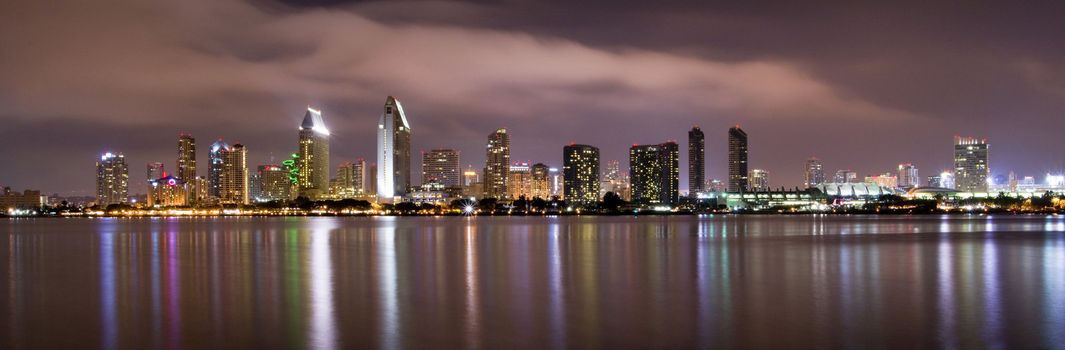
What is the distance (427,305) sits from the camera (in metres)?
20.4

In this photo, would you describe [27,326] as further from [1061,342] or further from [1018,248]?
[1018,248]

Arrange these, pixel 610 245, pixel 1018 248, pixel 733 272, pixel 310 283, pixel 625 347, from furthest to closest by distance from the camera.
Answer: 1. pixel 610 245
2. pixel 1018 248
3. pixel 733 272
4. pixel 310 283
5. pixel 625 347

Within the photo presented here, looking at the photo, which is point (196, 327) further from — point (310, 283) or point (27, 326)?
point (310, 283)

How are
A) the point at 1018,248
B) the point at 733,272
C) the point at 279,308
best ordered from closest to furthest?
1. the point at 279,308
2. the point at 733,272
3. the point at 1018,248

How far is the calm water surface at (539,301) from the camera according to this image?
51.3 feet

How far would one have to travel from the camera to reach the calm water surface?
15.6m

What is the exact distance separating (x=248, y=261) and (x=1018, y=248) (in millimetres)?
38609

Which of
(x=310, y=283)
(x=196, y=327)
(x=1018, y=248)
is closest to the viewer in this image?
(x=196, y=327)

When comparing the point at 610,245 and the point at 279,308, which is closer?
the point at 279,308

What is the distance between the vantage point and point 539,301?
2112 centimetres

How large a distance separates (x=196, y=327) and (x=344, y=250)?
27125mm

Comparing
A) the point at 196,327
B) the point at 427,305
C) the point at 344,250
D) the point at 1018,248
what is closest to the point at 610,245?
the point at 344,250

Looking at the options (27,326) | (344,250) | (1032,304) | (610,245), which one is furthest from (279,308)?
(610,245)

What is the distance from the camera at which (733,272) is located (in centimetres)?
2891
